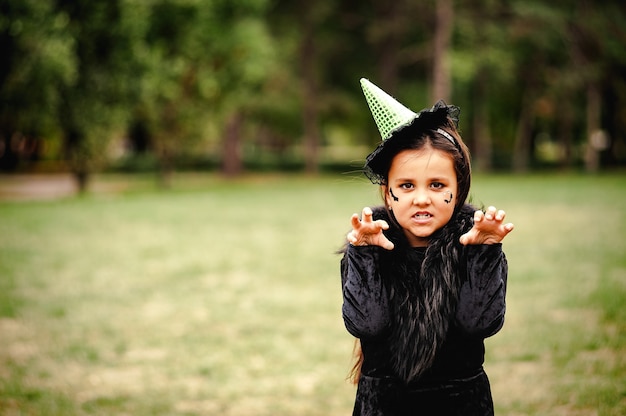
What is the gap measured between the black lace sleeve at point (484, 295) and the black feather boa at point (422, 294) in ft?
0.19

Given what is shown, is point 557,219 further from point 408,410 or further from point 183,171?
point 183,171

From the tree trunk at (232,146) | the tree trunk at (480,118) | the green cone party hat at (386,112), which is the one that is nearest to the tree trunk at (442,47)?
the tree trunk at (480,118)

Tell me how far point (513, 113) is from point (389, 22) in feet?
46.1

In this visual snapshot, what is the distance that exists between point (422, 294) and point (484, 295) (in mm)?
204

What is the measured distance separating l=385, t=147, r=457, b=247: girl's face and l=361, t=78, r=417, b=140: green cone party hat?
0.10m

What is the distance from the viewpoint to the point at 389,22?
3228cm

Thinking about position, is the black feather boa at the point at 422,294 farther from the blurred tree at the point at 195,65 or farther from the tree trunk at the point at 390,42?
the tree trunk at the point at 390,42

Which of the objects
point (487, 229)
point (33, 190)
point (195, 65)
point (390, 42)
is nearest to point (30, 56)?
point (195, 65)

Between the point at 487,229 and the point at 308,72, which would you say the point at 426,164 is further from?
the point at 308,72

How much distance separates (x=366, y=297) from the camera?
2.15 meters

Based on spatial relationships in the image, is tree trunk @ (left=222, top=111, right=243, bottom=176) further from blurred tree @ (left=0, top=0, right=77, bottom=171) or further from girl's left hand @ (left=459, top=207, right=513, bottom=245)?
girl's left hand @ (left=459, top=207, right=513, bottom=245)

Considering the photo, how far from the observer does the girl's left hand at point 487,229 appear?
6.64 ft

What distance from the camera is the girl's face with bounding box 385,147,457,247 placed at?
2.20 m

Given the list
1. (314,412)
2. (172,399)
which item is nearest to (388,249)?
(314,412)
